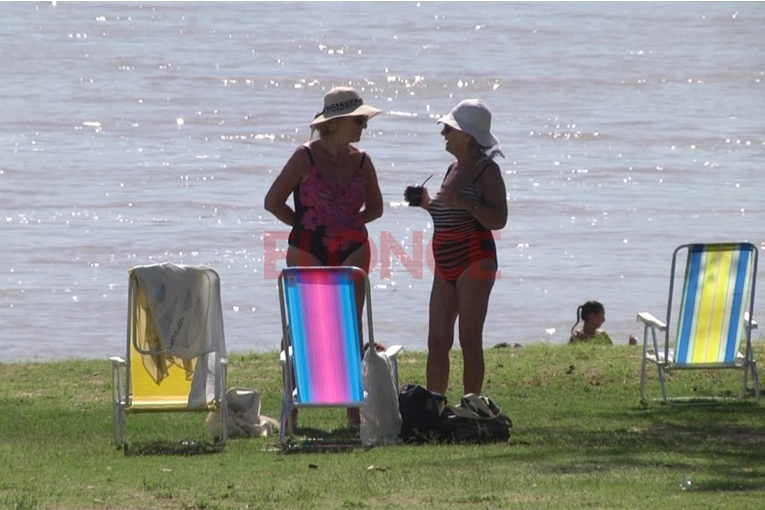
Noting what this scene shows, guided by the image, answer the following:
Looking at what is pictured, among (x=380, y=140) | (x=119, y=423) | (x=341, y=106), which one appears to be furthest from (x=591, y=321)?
(x=380, y=140)

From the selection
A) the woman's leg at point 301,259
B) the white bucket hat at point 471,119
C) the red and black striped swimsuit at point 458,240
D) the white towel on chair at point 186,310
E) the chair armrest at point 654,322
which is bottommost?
the chair armrest at point 654,322

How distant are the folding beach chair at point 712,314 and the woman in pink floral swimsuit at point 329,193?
5.79 feet

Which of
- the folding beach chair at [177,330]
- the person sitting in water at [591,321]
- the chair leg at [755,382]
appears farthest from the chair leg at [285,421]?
the person sitting in water at [591,321]

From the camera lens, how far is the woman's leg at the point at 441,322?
7.44m

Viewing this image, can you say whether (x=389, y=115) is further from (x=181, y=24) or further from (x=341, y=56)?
(x=181, y=24)

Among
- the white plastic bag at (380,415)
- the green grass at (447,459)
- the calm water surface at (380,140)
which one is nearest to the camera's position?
the green grass at (447,459)

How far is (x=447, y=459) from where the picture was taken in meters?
6.36

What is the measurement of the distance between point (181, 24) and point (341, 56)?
733cm

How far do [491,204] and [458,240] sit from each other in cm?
22

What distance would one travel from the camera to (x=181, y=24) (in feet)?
144

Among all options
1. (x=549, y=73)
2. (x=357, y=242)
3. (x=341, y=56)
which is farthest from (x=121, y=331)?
(x=341, y=56)

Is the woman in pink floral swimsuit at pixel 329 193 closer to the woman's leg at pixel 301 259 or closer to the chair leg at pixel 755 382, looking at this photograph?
the woman's leg at pixel 301 259

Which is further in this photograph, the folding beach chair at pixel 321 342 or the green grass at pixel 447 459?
the folding beach chair at pixel 321 342

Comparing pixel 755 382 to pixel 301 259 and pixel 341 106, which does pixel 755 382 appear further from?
pixel 341 106
